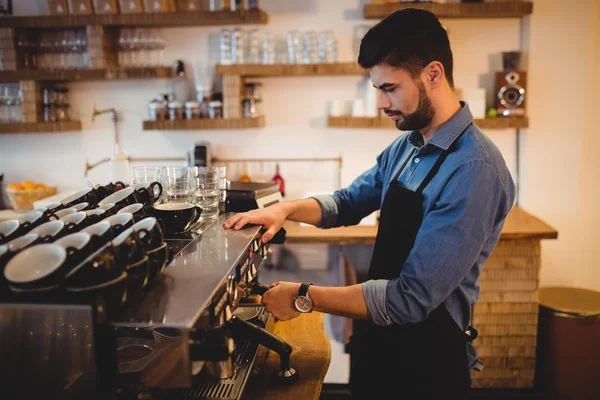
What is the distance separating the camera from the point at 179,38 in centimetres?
368

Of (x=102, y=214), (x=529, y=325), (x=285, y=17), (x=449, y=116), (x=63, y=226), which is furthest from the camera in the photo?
(x=285, y=17)

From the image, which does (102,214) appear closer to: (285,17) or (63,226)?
(63,226)

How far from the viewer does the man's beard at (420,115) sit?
5.11 ft

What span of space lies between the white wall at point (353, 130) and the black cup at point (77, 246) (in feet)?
8.61

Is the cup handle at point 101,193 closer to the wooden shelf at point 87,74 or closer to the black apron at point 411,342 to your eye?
the black apron at point 411,342

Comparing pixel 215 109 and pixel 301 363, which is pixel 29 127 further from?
pixel 301 363

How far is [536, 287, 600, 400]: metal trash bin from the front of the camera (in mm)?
2908

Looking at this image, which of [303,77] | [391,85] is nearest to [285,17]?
[303,77]

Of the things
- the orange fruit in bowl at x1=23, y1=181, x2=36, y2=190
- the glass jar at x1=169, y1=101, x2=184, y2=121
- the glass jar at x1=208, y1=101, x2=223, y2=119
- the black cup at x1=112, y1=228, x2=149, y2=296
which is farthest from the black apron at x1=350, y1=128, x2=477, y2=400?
the orange fruit in bowl at x1=23, y1=181, x2=36, y2=190

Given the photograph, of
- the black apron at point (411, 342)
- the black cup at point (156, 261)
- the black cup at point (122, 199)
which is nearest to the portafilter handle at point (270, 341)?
the black cup at point (156, 261)

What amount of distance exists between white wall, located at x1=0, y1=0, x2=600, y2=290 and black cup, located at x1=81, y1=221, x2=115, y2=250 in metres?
2.55

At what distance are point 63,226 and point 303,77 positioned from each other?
2.71 m

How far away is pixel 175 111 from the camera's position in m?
3.53

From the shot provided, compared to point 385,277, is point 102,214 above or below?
above
